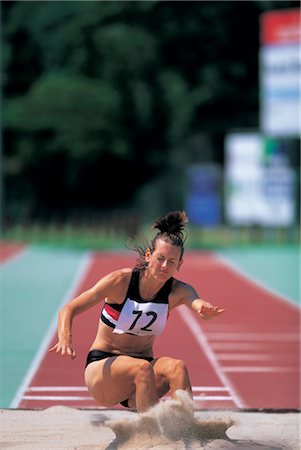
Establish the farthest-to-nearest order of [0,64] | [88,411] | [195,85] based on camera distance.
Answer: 1. [195,85]
2. [0,64]
3. [88,411]

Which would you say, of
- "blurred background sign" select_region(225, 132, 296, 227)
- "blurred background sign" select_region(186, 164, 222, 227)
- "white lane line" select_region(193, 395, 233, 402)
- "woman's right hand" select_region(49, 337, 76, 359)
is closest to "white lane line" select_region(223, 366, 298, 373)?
"white lane line" select_region(193, 395, 233, 402)

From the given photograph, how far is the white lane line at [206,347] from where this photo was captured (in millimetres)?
8093

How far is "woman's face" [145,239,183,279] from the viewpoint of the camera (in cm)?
569

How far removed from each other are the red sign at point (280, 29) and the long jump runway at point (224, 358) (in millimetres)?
12765

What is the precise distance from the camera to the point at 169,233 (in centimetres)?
578

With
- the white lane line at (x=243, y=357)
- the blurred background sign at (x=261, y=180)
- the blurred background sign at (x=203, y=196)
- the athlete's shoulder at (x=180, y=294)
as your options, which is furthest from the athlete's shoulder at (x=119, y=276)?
the blurred background sign at (x=203, y=196)

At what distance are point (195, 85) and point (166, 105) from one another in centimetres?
249

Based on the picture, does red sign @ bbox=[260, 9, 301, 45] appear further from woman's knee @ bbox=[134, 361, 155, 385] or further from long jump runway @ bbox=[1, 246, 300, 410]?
woman's knee @ bbox=[134, 361, 155, 385]

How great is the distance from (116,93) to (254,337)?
120ft

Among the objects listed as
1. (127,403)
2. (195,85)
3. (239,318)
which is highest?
(195,85)

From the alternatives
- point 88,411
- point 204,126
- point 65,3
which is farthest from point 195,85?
point 88,411

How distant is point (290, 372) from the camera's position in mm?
9461

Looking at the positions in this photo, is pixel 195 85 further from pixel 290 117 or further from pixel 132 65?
pixel 290 117

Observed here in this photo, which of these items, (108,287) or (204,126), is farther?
(204,126)
